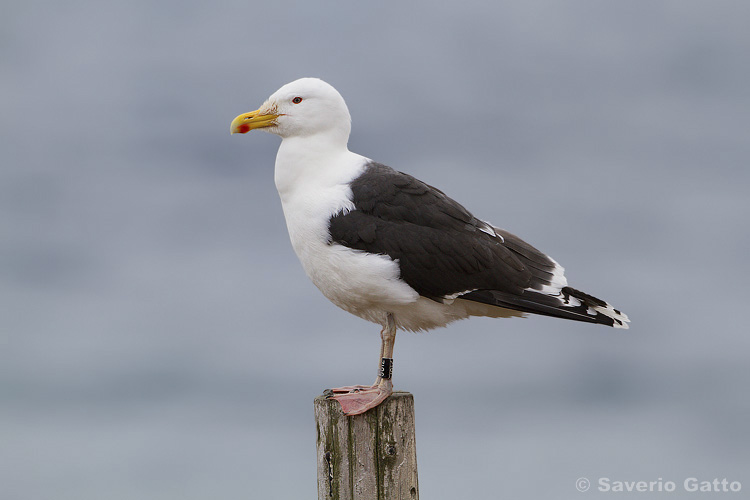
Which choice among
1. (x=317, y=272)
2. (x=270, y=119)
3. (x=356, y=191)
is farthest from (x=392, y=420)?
(x=270, y=119)

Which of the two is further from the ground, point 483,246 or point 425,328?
point 483,246

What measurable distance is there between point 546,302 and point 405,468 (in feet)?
5.96

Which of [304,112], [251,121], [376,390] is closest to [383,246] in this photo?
[376,390]

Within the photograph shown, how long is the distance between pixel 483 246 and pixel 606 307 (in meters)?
1.19

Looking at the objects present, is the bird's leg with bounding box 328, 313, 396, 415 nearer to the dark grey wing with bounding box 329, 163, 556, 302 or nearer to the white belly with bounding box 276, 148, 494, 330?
the white belly with bounding box 276, 148, 494, 330

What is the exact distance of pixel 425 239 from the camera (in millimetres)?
6711

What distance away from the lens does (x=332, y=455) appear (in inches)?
262

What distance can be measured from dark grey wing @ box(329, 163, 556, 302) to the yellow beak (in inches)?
39.3

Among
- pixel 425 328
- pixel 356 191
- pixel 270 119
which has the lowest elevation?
pixel 425 328

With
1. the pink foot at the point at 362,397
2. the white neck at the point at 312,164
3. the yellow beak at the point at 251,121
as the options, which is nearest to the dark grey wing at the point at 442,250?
the white neck at the point at 312,164

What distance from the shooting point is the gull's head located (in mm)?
7086

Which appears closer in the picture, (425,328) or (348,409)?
(348,409)

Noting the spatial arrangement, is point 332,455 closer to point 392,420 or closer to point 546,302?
point 392,420

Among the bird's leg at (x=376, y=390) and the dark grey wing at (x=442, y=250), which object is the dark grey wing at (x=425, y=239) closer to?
the dark grey wing at (x=442, y=250)
